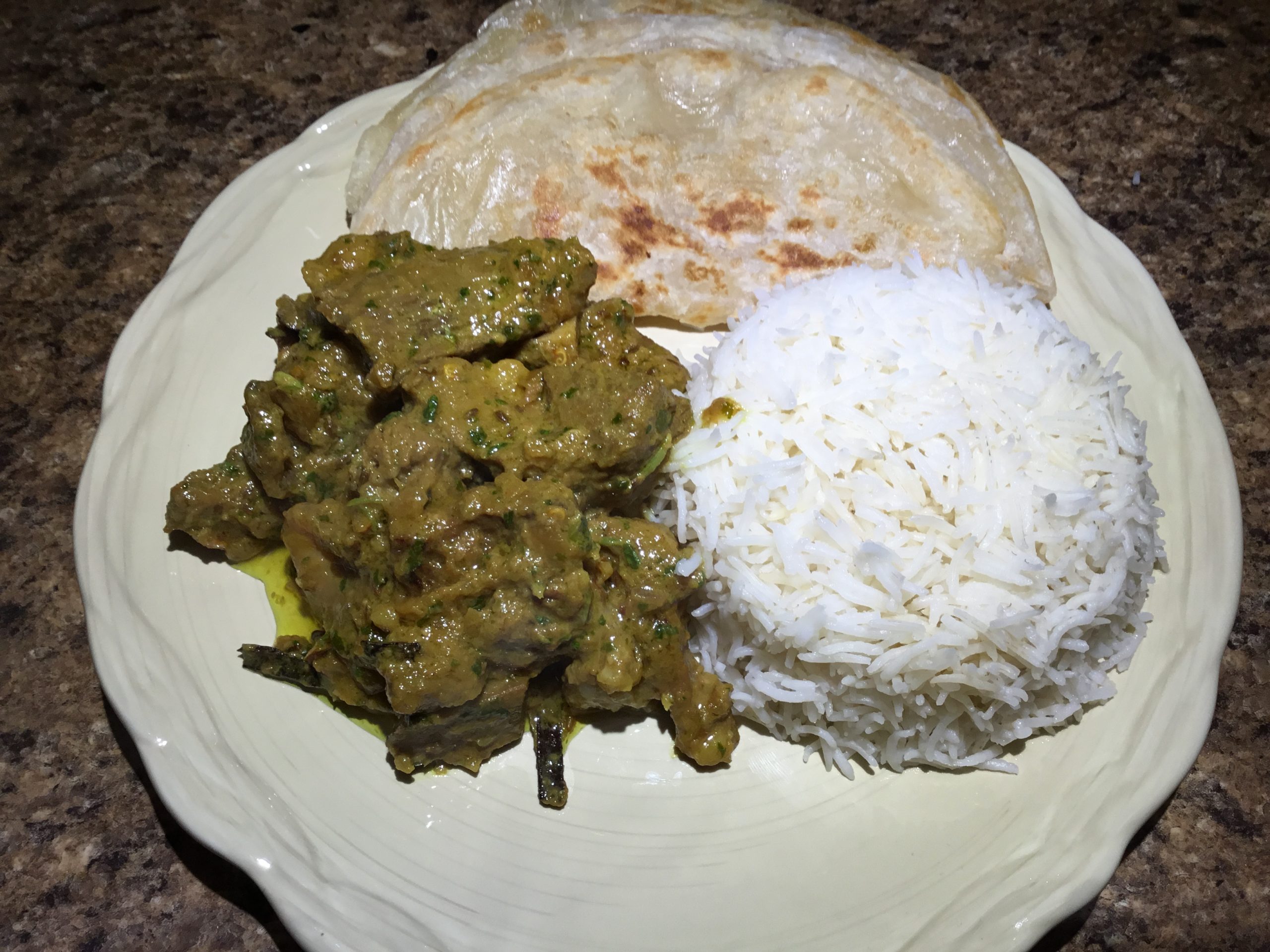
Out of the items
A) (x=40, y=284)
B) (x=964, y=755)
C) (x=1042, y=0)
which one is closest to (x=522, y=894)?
(x=964, y=755)

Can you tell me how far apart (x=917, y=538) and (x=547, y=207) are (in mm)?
1688

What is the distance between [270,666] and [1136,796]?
235 centimetres

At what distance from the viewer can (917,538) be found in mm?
2576

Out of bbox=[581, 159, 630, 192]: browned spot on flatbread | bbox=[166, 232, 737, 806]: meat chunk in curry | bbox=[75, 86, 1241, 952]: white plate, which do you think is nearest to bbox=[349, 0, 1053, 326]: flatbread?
bbox=[581, 159, 630, 192]: browned spot on flatbread

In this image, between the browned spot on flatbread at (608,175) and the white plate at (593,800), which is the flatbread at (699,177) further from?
the white plate at (593,800)

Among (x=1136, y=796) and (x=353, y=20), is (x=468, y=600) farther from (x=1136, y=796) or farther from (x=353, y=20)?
(x=353, y=20)

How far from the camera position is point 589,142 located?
331 cm

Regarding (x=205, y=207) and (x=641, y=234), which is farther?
(x=205, y=207)

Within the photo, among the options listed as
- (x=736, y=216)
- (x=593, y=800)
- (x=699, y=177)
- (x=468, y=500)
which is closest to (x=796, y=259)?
(x=736, y=216)

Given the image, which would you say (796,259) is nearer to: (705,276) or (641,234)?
(705,276)

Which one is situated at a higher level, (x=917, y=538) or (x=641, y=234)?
(x=641, y=234)

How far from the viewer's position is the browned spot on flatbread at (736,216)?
3.26 metres

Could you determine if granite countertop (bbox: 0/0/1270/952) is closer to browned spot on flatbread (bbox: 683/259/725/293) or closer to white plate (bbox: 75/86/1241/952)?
white plate (bbox: 75/86/1241/952)

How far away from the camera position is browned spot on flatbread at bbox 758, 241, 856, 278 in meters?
3.24
